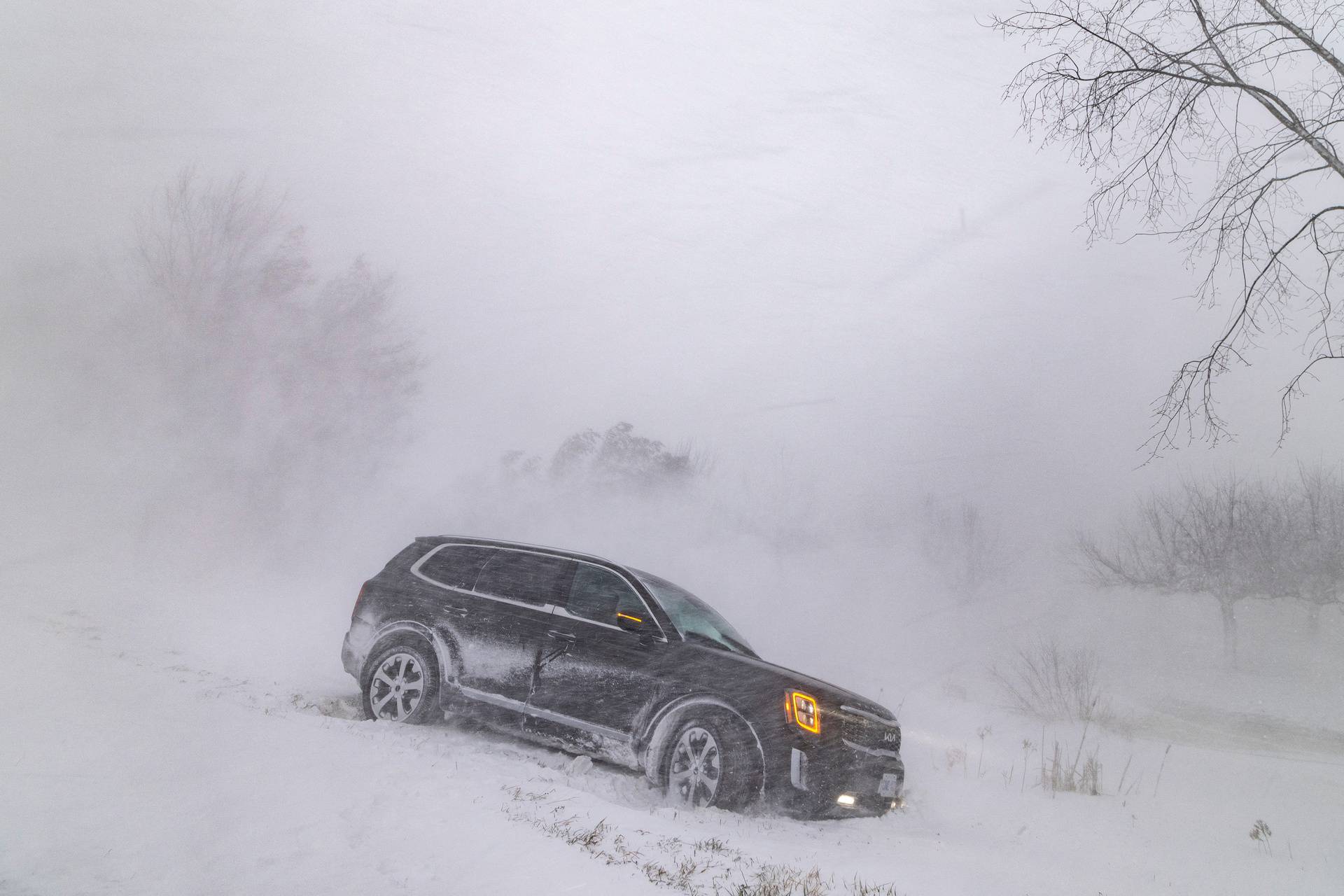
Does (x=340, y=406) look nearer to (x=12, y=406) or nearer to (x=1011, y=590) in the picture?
(x=12, y=406)

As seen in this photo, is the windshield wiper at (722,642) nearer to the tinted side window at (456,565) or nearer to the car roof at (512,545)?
the car roof at (512,545)

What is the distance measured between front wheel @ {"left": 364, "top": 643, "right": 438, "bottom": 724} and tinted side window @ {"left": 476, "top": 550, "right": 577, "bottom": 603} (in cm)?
54

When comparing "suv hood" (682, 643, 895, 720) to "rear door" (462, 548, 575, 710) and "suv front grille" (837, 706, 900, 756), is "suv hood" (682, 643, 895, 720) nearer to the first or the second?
"suv front grille" (837, 706, 900, 756)

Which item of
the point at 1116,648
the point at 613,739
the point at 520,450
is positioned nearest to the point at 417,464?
the point at 520,450

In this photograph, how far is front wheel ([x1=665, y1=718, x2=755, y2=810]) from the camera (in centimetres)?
363

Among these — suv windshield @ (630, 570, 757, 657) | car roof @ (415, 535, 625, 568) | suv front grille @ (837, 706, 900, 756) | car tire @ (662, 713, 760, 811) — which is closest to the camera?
car tire @ (662, 713, 760, 811)

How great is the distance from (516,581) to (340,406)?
7.92 metres

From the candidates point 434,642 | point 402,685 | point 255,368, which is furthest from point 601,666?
point 255,368

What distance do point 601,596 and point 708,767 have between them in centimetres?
116

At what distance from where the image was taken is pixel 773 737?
3672mm

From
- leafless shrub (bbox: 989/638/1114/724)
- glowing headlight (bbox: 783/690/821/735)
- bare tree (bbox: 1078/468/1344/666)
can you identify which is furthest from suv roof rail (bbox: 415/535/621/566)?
bare tree (bbox: 1078/468/1344/666)

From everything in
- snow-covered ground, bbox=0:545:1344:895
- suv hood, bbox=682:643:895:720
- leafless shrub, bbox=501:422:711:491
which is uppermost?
leafless shrub, bbox=501:422:711:491

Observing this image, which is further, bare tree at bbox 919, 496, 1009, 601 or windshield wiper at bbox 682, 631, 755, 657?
bare tree at bbox 919, 496, 1009, 601

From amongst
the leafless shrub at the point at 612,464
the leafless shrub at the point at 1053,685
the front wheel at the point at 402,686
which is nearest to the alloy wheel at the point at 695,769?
the front wheel at the point at 402,686
